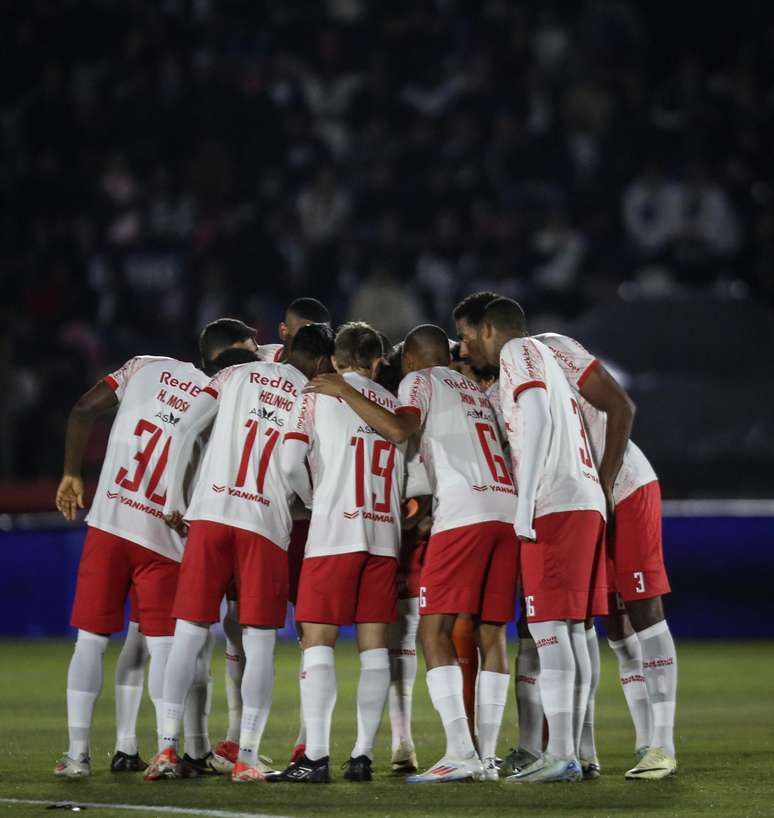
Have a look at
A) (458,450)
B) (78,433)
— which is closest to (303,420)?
(458,450)

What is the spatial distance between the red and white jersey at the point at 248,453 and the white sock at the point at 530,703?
4.25ft

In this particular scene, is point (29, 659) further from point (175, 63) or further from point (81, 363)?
point (175, 63)

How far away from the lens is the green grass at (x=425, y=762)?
21.0 feet

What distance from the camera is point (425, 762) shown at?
314 inches

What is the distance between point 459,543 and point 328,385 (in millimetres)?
930

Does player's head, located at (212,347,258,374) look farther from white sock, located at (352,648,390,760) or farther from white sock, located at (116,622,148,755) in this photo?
white sock, located at (352,648,390,760)

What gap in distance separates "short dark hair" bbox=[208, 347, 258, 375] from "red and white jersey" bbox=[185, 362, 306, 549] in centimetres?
23

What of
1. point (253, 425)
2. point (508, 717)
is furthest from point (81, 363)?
point (253, 425)

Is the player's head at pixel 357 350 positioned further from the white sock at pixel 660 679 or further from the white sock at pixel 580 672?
the white sock at pixel 660 679

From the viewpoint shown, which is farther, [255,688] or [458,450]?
[458,450]

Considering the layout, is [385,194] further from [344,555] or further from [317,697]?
[317,697]

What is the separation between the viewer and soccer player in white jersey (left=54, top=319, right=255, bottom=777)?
745cm

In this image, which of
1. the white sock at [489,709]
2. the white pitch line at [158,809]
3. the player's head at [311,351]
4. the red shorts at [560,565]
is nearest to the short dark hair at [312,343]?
the player's head at [311,351]

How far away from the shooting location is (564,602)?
7043 mm
